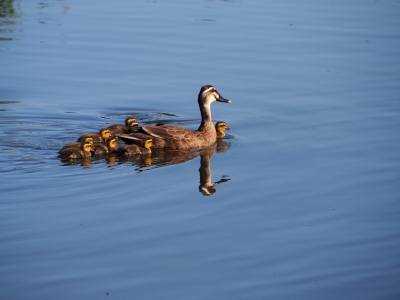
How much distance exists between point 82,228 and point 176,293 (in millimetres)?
1531

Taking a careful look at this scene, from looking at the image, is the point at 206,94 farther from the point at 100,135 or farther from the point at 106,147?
the point at 106,147

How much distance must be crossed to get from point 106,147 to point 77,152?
598mm

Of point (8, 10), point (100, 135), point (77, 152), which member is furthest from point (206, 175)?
point (8, 10)

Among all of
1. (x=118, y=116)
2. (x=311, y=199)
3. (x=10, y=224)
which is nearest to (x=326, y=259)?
(x=311, y=199)

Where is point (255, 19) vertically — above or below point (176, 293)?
above

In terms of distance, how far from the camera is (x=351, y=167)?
915 cm

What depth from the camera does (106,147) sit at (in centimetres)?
1001

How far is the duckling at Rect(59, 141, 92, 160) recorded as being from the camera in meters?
9.46

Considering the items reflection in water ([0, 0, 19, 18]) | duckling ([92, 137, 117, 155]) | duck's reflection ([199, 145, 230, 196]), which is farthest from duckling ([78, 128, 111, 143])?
reflection in water ([0, 0, 19, 18])

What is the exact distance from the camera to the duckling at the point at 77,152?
9.46m

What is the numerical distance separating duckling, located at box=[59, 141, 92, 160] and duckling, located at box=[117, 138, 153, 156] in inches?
20.6

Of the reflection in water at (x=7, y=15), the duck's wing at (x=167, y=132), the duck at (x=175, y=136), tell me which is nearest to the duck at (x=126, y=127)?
the duck at (x=175, y=136)

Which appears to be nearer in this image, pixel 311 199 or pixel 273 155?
pixel 311 199

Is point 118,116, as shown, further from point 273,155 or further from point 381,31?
point 381,31
